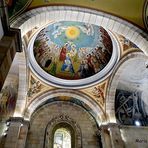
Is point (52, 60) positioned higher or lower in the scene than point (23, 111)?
higher

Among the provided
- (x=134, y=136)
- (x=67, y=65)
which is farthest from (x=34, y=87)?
(x=134, y=136)

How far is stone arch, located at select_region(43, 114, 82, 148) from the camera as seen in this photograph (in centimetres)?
955

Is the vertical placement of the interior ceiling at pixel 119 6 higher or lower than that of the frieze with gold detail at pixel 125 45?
lower

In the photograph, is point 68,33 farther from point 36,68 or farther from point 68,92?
point 68,92

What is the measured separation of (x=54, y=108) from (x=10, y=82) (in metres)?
2.87

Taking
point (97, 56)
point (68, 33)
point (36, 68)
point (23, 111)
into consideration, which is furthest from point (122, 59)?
point (23, 111)

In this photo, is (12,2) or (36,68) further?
(36,68)

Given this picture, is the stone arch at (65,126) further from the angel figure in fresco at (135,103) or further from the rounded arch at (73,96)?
the angel figure in fresco at (135,103)

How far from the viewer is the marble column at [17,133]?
26.7ft

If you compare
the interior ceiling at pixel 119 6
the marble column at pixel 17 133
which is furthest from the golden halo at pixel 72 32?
the marble column at pixel 17 133

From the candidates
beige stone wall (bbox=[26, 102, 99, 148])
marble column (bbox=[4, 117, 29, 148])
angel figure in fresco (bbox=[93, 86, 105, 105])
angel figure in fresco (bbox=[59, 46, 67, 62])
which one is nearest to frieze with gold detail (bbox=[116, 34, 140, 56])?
angel figure in fresco (bbox=[93, 86, 105, 105])

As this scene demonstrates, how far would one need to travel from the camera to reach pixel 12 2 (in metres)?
5.10

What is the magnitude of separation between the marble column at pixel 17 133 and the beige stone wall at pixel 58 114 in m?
0.70

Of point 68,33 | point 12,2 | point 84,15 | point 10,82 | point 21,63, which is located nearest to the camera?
point 12,2
